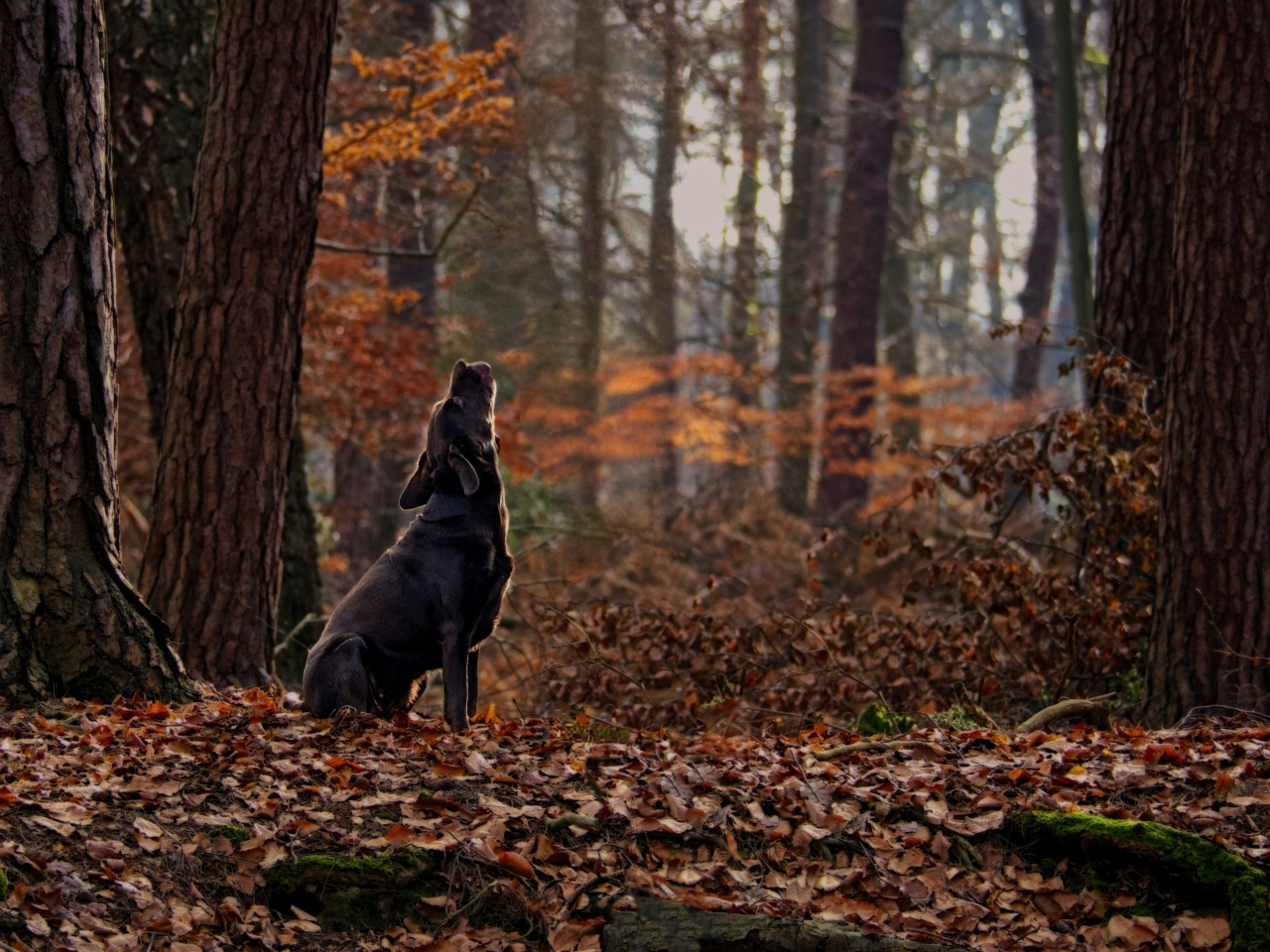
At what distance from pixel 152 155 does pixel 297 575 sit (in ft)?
11.1

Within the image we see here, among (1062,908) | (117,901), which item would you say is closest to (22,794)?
(117,901)

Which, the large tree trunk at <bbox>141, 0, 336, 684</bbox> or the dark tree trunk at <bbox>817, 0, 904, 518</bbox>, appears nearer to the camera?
the large tree trunk at <bbox>141, 0, 336, 684</bbox>

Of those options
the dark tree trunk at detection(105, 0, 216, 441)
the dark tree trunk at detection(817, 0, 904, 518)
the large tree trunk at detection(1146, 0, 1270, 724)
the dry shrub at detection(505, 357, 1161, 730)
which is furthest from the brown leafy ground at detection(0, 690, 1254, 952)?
the dark tree trunk at detection(817, 0, 904, 518)

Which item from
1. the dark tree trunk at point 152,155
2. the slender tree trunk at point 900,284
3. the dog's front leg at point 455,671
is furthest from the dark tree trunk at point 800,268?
the dog's front leg at point 455,671

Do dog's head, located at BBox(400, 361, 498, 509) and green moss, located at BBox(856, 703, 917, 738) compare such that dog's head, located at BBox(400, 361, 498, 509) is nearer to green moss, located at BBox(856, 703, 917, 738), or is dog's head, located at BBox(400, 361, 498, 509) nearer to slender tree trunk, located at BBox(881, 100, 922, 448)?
green moss, located at BBox(856, 703, 917, 738)

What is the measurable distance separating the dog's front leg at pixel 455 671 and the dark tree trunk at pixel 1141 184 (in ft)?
17.5

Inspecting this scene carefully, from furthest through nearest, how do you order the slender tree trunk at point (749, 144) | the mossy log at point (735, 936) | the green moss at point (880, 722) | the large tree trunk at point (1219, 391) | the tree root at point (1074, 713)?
the slender tree trunk at point (749, 144) < the green moss at point (880, 722) < the tree root at point (1074, 713) < the large tree trunk at point (1219, 391) < the mossy log at point (735, 936)

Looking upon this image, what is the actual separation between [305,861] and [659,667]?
4801mm

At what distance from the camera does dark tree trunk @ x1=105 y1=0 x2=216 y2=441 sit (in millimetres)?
9578

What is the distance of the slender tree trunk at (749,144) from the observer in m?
21.9

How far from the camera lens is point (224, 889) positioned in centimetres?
445

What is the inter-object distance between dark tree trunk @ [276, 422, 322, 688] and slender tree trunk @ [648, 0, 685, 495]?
1136 cm

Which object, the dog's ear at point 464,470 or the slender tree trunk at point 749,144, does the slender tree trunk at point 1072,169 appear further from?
the dog's ear at point 464,470

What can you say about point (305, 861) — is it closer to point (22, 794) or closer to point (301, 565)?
point (22, 794)
